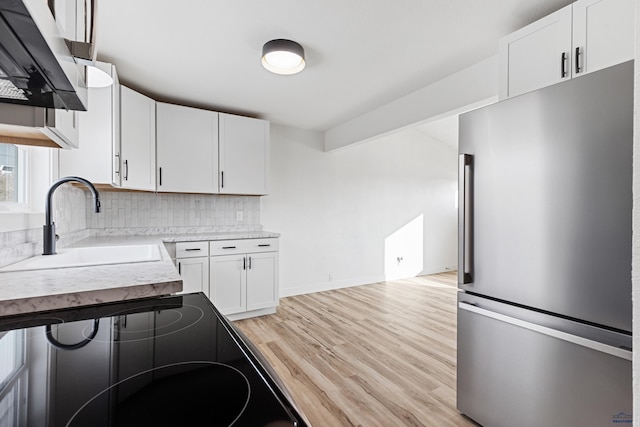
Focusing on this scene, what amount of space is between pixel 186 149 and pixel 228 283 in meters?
1.41

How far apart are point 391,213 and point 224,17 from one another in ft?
12.9

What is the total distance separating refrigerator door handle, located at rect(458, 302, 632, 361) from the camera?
3.73ft

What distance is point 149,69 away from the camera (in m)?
2.56

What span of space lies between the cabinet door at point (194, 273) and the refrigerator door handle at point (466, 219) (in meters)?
2.32

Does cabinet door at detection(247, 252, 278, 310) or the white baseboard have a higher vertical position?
cabinet door at detection(247, 252, 278, 310)

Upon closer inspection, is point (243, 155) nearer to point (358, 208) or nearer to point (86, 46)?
point (358, 208)

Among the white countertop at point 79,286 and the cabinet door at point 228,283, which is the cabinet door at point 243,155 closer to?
the cabinet door at point 228,283

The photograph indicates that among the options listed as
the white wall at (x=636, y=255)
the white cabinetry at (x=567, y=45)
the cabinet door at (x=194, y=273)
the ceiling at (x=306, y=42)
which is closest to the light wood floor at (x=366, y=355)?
the cabinet door at (x=194, y=273)

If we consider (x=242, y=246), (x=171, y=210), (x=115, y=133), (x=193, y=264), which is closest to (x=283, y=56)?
(x=115, y=133)

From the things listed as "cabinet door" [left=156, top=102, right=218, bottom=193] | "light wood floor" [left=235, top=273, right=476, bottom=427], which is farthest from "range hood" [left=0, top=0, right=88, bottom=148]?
"cabinet door" [left=156, top=102, right=218, bottom=193]

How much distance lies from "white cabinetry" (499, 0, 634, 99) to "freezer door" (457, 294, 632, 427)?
1252mm

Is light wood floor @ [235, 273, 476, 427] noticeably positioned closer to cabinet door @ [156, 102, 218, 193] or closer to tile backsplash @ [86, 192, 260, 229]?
tile backsplash @ [86, 192, 260, 229]

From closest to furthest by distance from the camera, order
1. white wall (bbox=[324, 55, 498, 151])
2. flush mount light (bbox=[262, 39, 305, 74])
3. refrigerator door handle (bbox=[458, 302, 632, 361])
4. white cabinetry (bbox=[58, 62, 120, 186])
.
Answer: refrigerator door handle (bbox=[458, 302, 632, 361])
flush mount light (bbox=[262, 39, 305, 74])
white cabinetry (bbox=[58, 62, 120, 186])
white wall (bbox=[324, 55, 498, 151])

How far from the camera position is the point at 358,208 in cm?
488
